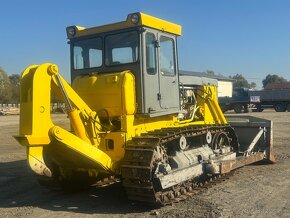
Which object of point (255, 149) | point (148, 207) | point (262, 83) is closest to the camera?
point (148, 207)

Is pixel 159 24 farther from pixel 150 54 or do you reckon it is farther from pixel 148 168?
pixel 148 168

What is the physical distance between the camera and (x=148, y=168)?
6.70m

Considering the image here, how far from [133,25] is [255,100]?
37.1 meters

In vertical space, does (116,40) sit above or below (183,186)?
above

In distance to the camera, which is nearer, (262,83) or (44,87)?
(44,87)

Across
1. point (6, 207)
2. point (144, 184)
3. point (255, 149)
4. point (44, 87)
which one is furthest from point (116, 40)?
point (255, 149)

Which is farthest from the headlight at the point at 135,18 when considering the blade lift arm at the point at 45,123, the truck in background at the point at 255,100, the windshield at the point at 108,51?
the truck in background at the point at 255,100

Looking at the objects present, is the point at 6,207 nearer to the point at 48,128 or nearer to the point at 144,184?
the point at 48,128

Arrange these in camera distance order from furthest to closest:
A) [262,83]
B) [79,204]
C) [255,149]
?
[262,83]
[255,149]
[79,204]

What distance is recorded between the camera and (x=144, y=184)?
6781mm

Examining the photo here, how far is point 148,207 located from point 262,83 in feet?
436

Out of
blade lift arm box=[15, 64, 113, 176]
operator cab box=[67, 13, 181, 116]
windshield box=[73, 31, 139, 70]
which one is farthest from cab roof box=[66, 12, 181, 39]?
blade lift arm box=[15, 64, 113, 176]

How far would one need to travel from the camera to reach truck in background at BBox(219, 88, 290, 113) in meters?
42.6

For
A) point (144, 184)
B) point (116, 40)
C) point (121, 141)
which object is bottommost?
point (144, 184)
